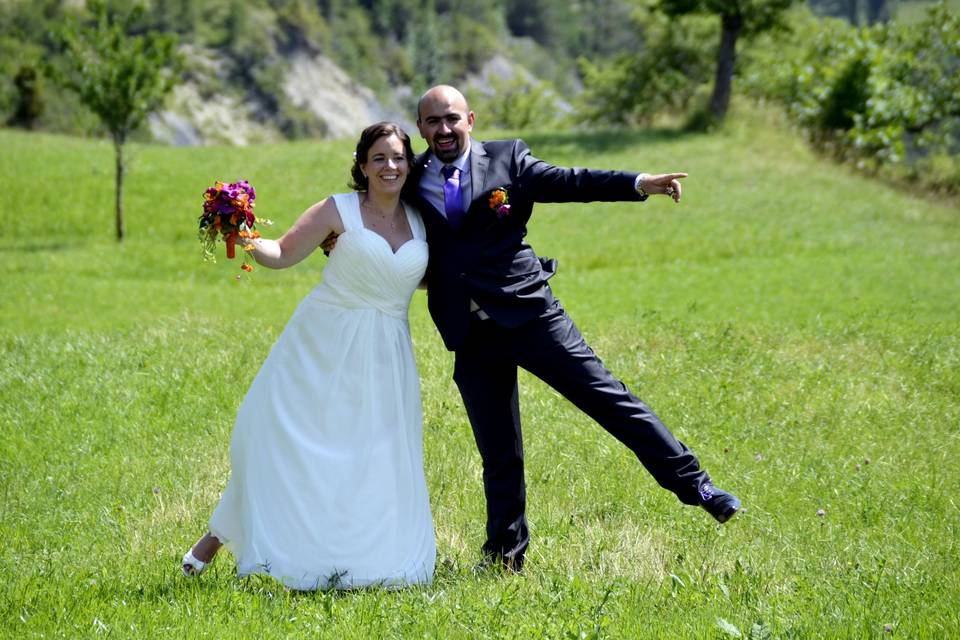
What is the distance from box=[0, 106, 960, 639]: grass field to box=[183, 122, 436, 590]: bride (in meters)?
0.24

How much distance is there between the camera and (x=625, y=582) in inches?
244

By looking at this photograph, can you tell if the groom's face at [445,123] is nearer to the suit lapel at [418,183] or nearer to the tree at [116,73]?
the suit lapel at [418,183]

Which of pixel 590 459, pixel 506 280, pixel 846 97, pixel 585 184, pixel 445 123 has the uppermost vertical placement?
pixel 445 123

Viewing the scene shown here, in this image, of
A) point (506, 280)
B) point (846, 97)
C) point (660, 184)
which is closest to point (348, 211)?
point (506, 280)

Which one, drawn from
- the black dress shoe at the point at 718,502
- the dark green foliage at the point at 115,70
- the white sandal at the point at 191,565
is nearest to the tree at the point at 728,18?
the dark green foliage at the point at 115,70

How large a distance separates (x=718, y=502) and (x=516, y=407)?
51.6 inches

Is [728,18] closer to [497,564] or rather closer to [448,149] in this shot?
[448,149]

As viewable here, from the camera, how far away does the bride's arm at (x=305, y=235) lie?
6.50 m

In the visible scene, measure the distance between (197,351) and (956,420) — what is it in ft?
24.8

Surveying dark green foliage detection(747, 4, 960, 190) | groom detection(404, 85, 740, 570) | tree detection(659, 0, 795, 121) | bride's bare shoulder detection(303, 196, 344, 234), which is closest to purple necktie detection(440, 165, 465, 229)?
groom detection(404, 85, 740, 570)

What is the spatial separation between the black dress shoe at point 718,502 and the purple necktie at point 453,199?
2.08 metres

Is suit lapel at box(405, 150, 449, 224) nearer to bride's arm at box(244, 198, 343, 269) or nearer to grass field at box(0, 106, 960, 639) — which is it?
bride's arm at box(244, 198, 343, 269)

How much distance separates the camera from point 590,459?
8.95m

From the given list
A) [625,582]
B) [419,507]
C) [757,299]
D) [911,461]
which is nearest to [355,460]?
[419,507]
